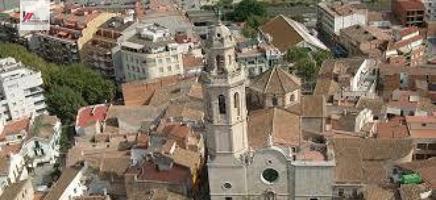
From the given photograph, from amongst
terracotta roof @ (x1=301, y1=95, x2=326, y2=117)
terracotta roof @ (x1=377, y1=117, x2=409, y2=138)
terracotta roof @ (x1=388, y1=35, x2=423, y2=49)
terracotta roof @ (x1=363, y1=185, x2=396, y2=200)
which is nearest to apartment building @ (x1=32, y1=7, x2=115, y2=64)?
terracotta roof @ (x1=388, y1=35, x2=423, y2=49)

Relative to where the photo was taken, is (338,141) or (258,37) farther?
(258,37)

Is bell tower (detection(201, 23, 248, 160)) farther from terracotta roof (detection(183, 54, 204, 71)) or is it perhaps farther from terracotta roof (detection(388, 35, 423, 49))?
terracotta roof (detection(388, 35, 423, 49))

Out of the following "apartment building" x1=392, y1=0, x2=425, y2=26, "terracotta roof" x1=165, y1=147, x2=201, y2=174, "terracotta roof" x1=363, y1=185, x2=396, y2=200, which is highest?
"apartment building" x1=392, y1=0, x2=425, y2=26

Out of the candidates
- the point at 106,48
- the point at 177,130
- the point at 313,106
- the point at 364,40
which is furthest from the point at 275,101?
the point at 106,48

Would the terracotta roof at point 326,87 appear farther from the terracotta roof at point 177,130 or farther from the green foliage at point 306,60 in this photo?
the terracotta roof at point 177,130

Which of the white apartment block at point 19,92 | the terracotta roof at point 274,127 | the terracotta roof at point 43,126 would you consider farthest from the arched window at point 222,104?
the white apartment block at point 19,92

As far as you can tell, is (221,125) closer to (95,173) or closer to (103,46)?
(95,173)

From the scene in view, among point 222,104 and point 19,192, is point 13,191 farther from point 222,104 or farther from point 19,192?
point 222,104

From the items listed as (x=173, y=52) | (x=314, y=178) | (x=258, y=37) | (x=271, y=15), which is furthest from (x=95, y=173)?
(x=271, y=15)
